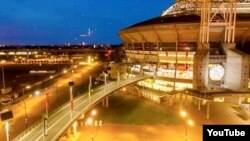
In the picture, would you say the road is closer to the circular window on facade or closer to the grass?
the grass

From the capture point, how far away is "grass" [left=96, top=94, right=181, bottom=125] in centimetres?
4800

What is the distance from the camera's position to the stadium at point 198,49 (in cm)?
5466

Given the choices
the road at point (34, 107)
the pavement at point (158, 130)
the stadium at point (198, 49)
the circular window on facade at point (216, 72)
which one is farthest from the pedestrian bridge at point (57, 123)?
the circular window on facade at point (216, 72)

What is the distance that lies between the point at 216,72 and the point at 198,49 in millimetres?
5392

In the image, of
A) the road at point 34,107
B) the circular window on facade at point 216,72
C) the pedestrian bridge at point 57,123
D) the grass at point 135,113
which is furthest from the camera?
the circular window on facade at point 216,72

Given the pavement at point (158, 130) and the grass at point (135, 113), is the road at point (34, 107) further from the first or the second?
the grass at point (135, 113)

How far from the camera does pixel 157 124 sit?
4638cm

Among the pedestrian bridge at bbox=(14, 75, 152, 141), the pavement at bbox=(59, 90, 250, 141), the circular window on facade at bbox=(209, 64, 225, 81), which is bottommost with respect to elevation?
the pavement at bbox=(59, 90, 250, 141)

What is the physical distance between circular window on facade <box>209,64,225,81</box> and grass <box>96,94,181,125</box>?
36.6 ft

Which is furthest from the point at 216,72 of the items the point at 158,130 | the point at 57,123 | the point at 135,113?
the point at 57,123

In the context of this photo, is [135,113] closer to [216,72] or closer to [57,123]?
[216,72]

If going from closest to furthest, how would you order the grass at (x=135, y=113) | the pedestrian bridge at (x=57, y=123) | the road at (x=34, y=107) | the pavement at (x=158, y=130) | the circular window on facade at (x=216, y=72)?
the pedestrian bridge at (x=57, y=123) → the pavement at (x=158, y=130) → the road at (x=34, y=107) → the grass at (x=135, y=113) → the circular window on facade at (x=216, y=72)

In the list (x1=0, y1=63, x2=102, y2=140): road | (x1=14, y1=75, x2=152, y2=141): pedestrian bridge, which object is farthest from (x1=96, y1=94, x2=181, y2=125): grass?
(x1=0, y1=63, x2=102, y2=140): road

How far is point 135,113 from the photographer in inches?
2076
